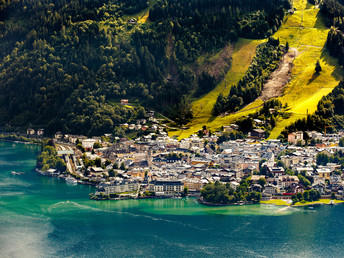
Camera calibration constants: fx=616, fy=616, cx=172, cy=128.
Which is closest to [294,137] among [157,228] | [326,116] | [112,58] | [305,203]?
[326,116]

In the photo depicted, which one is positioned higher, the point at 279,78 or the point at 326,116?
the point at 279,78

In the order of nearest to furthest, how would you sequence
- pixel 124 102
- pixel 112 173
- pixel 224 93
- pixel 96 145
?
1. pixel 112 173
2. pixel 96 145
3. pixel 224 93
4. pixel 124 102

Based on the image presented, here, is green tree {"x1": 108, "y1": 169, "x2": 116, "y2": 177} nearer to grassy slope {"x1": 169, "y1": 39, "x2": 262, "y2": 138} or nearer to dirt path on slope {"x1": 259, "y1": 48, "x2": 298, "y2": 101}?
grassy slope {"x1": 169, "y1": 39, "x2": 262, "y2": 138}

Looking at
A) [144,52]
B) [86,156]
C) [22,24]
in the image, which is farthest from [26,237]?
[22,24]

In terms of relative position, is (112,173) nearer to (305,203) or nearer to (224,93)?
(305,203)

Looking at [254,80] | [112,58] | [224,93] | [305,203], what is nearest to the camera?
[305,203]

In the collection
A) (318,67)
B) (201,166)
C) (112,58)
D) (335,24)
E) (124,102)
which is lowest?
(201,166)

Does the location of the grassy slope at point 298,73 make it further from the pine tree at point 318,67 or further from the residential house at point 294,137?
the residential house at point 294,137

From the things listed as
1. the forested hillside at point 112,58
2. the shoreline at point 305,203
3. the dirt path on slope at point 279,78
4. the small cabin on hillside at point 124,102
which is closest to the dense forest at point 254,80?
the dirt path on slope at point 279,78
